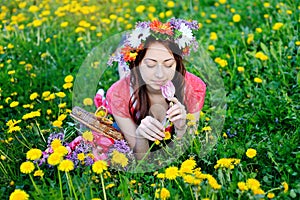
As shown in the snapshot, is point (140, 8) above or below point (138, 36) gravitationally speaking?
above

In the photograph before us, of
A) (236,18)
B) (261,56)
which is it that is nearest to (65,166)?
(261,56)

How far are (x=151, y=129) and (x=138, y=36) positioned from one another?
415 mm

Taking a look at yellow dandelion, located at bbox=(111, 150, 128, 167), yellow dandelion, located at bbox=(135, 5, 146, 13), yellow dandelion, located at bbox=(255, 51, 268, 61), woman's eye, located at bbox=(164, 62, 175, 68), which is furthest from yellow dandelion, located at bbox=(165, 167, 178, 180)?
yellow dandelion, located at bbox=(135, 5, 146, 13)

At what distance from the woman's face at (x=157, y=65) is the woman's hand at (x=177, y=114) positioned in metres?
0.11

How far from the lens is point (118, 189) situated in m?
2.05

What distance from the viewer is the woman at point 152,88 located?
7.02 feet

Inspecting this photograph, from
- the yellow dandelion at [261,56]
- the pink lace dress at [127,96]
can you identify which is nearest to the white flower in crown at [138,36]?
the pink lace dress at [127,96]

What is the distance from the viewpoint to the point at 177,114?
7.18 ft

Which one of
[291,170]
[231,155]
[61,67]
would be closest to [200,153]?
[231,155]

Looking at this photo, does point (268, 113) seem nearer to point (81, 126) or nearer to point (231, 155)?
point (231, 155)

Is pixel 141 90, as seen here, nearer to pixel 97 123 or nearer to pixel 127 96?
pixel 127 96

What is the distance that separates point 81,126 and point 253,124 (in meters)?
0.95

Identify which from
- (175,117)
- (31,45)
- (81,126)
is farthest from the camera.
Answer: (31,45)

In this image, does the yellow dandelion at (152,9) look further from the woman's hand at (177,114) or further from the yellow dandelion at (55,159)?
the yellow dandelion at (55,159)
